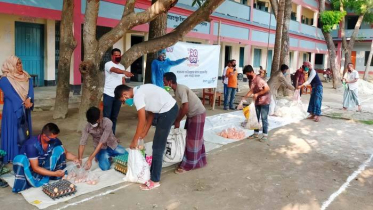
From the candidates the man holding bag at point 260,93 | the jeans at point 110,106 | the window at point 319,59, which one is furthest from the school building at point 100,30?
the window at point 319,59

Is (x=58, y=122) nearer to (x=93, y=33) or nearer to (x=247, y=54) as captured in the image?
(x=93, y=33)

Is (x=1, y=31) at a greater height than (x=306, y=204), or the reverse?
(x=1, y=31)

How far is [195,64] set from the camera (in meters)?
9.48

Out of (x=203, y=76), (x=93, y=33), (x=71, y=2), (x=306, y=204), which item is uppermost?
(x=71, y=2)

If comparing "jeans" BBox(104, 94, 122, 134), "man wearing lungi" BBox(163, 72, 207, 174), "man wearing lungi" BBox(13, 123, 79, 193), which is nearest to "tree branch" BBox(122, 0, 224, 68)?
"jeans" BBox(104, 94, 122, 134)

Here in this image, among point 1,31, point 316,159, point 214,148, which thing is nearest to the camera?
point 316,159

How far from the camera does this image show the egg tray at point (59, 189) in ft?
13.2

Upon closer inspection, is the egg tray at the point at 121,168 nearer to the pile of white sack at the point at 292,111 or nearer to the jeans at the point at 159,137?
the jeans at the point at 159,137

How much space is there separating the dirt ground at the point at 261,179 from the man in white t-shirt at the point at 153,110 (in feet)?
1.01

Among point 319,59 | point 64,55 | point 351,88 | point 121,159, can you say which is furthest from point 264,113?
point 319,59

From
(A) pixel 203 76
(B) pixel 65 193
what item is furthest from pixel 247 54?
(B) pixel 65 193

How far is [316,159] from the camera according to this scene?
6.11m

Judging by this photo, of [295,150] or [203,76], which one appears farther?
[203,76]

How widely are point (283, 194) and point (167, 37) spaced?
3813 millimetres
